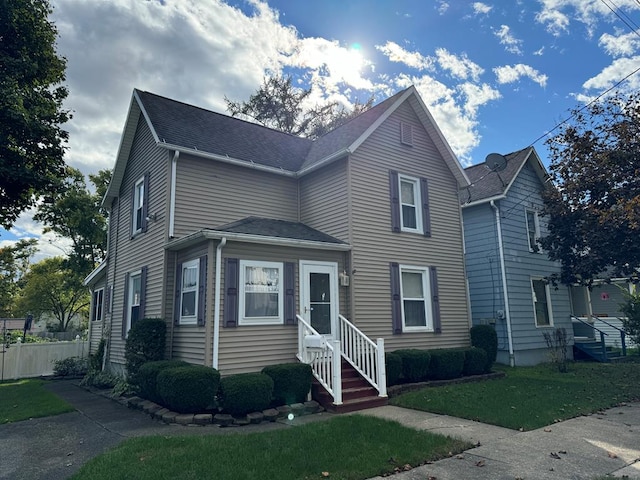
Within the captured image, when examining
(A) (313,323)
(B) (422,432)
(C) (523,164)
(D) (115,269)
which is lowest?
(B) (422,432)

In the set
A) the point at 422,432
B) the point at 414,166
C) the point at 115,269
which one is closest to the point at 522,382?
the point at 422,432

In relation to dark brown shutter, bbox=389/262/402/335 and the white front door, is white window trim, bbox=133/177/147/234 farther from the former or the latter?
dark brown shutter, bbox=389/262/402/335

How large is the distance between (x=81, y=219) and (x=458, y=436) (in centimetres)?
2155

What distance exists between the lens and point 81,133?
49.6 ft

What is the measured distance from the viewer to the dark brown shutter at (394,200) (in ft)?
38.3

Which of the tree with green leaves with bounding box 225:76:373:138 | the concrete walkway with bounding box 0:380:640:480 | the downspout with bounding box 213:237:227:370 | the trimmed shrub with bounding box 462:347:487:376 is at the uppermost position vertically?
the tree with green leaves with bounding box 225:76:373:138

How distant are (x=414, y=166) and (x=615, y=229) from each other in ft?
18.5

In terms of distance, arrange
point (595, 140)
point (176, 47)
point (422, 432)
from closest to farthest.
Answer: point (422, 432), point (595, 140), point (176, 47)

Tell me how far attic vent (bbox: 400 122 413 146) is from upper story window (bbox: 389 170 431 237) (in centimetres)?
107

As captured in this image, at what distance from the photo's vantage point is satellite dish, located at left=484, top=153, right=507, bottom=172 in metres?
15.4

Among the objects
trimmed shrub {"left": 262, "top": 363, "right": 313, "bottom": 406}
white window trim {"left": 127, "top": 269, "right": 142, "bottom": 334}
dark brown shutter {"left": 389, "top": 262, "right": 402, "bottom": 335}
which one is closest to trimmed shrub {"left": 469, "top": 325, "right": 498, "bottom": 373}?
dark brown shutter {"left": 389, "top": 262, "right": 402, "bottom": 335}

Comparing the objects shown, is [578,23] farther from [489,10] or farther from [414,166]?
[414,166]

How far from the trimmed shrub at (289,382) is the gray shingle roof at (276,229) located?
2.85 meters

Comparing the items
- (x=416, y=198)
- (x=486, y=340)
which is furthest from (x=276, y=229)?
(x=486, y=340)
